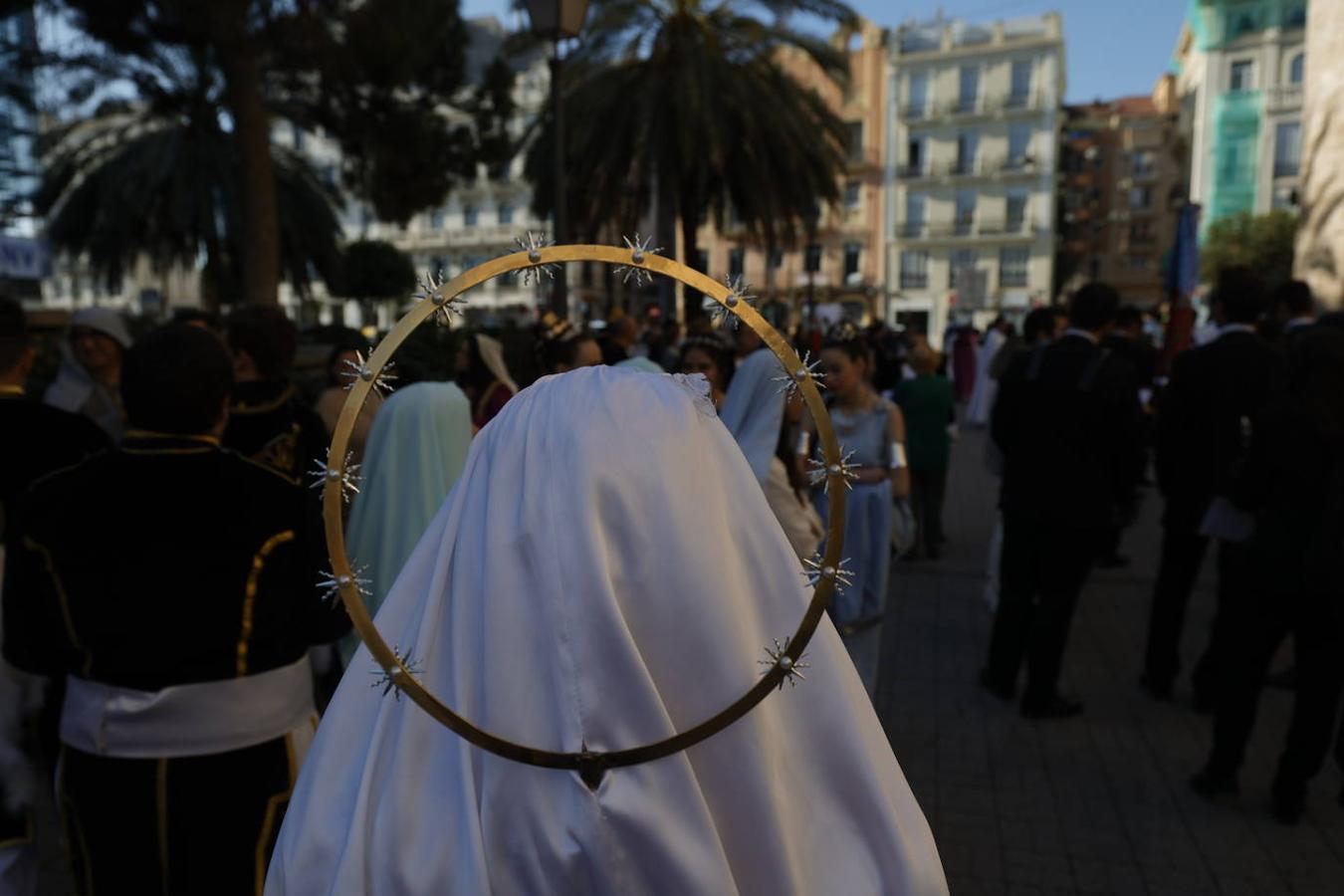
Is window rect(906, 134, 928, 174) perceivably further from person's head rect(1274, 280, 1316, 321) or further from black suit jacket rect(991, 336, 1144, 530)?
black suit jacket rect(991, 336, 1144, 530)

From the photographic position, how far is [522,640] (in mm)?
1258

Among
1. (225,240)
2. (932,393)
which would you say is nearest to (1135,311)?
(932,393)

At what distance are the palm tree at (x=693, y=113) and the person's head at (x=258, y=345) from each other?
9598mm

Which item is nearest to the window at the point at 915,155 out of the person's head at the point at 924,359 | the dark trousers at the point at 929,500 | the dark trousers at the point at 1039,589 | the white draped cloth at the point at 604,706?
the person's head at the point at 924,359

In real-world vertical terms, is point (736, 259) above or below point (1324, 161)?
above

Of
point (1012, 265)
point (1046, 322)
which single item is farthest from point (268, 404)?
point (1012, 265)

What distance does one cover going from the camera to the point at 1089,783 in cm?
411

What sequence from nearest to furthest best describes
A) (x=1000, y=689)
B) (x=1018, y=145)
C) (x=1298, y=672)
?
(x=1298, y=672) < (x=1000, y=689) < (x=1018, y=145)

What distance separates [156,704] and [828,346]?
3568 mm

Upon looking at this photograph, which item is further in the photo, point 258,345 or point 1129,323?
point 1129,323

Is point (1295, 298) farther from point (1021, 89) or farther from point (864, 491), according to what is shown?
point (1021, 89)

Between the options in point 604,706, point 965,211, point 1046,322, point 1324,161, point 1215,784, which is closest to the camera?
point 604,706

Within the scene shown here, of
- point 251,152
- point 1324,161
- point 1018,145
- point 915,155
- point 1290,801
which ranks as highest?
point 1018,145

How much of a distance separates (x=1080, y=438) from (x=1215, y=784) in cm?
159
